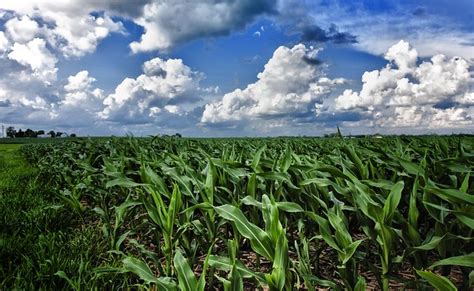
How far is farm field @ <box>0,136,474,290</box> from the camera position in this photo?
2006 mm

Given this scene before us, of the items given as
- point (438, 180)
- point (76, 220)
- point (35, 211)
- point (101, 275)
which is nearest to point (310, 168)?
point (438, 180)

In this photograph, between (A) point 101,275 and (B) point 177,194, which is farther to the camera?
(A) point 101,275

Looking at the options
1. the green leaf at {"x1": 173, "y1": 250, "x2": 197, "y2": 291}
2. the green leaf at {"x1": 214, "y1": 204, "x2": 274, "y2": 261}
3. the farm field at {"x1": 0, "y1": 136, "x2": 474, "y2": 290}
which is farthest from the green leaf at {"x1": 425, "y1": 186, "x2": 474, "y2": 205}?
the green leaf at {"x1": 173, "y1": 250, "x2": 197, "y2": 291}

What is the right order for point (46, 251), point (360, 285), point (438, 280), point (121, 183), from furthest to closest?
point (46, 251) < point (121, 183) < point (360, 285) < point (438, 280)

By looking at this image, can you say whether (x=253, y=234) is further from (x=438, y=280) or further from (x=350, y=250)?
(x=438, y=280)

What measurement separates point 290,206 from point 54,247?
2.40 meters

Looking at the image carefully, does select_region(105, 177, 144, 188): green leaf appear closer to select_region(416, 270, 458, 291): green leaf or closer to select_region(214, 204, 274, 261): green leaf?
select_region(214, 204, 274, 261): green leaf

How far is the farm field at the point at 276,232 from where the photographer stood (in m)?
2.01

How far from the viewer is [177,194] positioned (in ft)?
8.75

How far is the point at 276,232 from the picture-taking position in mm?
1934

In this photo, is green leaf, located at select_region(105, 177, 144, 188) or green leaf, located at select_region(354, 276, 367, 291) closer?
green leaf, located at select_region(354, 276, 367, 291)

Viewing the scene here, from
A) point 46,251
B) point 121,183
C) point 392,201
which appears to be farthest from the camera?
point 46,251

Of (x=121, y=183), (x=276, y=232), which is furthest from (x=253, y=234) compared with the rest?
Answer: (x=121, y=183)

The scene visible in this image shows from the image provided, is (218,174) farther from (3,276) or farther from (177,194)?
(3,276)
